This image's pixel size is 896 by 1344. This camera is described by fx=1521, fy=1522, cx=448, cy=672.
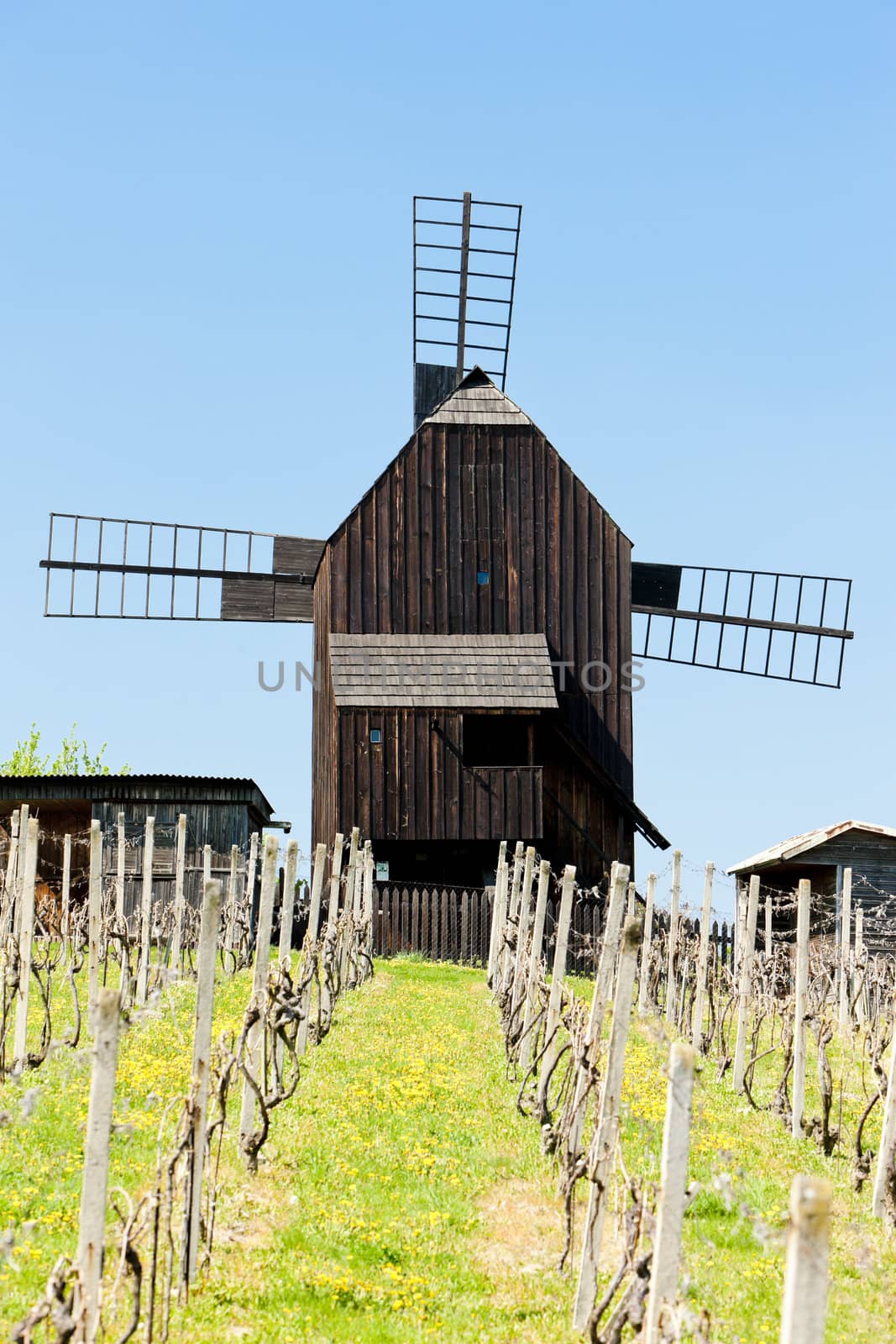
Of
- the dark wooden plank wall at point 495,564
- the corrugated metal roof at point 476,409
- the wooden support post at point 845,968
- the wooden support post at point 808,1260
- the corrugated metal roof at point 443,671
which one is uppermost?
the corrugated metal roof at point 476,409

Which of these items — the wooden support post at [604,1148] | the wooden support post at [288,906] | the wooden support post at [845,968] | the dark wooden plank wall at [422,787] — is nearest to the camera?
the wooden support post at [604,1148]

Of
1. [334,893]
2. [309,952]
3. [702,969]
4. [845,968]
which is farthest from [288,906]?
[845,968]

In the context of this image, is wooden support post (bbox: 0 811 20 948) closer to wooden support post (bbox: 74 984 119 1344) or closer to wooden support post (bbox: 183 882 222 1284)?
wooden support post (bbox: 183 882 222 1284)

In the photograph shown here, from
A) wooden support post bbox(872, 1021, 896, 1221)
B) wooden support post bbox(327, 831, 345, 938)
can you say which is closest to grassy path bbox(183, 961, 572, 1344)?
wooden support post bbox(872, 1021, 896, 1221)

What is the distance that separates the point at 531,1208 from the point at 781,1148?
3.66 m

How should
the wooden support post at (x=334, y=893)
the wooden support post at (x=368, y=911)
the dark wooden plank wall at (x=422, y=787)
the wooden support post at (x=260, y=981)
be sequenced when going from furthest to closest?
the dark wooden plank wall at (x=422, y=787)
the wooden support post at (x=368, y=911)
the wooden support post at (x=334, y=893)
the wooden support post at (x=260, y=981)

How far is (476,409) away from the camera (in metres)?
32.8

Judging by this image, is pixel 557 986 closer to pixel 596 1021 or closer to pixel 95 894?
pixel 596 1021

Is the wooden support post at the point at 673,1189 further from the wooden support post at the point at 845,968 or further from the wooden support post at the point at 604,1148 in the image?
the wooden support post at the point at 845,968

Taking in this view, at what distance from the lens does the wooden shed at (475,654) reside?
99.7ft

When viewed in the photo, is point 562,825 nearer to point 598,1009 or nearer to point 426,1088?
point 426,1088

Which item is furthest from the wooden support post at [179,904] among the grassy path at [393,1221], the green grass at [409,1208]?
the grassy path at [393,1221]

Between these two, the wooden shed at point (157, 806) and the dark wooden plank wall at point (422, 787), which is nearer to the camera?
the dark wooden plank wall at point (422, 787)

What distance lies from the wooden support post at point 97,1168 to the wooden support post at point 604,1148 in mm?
2746
